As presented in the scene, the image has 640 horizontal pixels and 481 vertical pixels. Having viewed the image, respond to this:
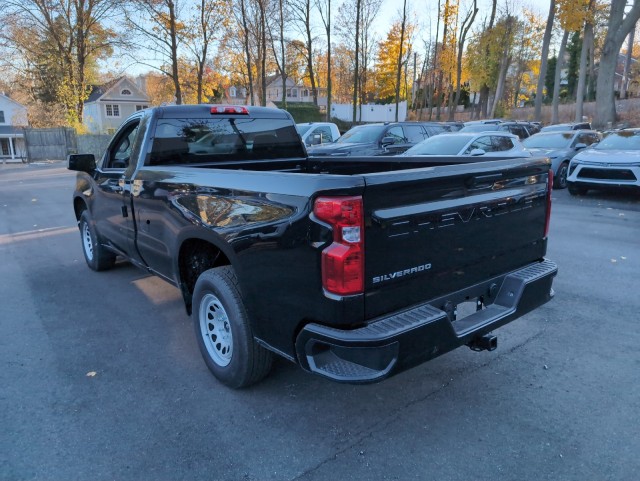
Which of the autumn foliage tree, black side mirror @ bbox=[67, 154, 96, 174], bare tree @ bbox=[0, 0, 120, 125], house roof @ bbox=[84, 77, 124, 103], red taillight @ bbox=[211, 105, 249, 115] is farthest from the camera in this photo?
house roof @ bbox=[84, 77, 124, 103]

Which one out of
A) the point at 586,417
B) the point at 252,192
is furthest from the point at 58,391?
the point at 586,417

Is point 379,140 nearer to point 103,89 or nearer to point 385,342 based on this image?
point 385,342

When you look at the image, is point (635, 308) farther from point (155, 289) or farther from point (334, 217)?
point (155, 289)

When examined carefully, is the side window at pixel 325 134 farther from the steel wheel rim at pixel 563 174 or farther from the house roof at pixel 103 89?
the house roof at pixel 103 89

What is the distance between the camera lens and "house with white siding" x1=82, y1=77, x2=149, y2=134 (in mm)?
57469

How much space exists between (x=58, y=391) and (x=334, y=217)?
2.56 metres

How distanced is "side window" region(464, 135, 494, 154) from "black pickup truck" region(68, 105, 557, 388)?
7.48 m

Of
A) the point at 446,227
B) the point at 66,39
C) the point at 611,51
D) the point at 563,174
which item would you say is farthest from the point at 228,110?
the point at 66,39

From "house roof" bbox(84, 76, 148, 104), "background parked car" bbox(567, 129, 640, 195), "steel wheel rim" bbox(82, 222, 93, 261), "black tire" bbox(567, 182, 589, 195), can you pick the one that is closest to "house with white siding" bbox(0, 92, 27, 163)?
"house roof" bbox(84, 76, 148, 104)

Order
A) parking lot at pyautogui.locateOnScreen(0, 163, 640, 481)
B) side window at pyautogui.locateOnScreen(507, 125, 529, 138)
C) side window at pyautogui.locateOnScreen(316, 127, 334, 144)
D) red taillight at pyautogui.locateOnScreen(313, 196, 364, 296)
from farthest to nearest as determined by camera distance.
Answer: side window at pyautogui.locateOnScreen(507, 125, 529, 138), side window at pyautogui.locateOnScreen(316, 127, 334, 144), parking lot at pyautogui.locateOnScreen(0, 163, 640, 481), red taillight at pyautogui.locateOnScreen(313, 196, 364, 296)

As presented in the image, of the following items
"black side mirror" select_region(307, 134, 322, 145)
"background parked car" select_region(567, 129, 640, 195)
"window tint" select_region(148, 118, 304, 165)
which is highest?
"black side mirror" select_region(307, 134, 322, 145)

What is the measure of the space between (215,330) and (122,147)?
277 centimetres

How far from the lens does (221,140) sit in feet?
15.4

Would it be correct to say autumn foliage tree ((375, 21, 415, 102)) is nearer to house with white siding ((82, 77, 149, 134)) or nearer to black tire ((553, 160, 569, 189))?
house with white siding ((82, 77, 149, 134))
